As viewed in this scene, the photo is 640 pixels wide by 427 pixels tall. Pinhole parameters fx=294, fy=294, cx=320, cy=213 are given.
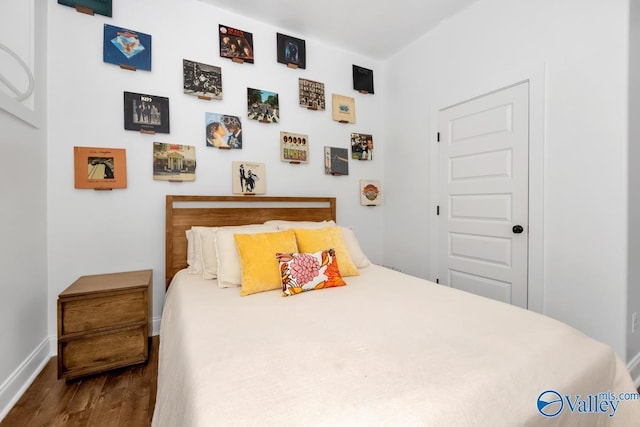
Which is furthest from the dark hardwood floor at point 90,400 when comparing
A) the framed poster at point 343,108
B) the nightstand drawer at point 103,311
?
the framed poster at point 343,108

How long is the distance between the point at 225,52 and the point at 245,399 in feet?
8.45

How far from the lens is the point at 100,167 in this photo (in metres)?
2.08

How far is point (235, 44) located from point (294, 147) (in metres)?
0.98

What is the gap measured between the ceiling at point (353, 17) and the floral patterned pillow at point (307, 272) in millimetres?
2050

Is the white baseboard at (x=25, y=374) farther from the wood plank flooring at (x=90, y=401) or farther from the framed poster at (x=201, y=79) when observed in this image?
the framed poster at (x=201, y=79)

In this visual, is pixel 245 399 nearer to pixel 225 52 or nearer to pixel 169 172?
pixel 169 172

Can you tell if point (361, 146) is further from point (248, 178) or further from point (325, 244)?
point (325, 244)

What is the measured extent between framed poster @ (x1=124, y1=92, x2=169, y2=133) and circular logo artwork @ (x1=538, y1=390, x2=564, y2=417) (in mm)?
2584

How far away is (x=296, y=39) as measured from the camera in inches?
109

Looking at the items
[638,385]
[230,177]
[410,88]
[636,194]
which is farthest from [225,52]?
[638,385]

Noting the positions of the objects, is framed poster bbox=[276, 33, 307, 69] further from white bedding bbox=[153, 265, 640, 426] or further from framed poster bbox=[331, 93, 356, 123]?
white bedding bbox=[153, 265, 640, 426]

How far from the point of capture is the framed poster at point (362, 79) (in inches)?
123

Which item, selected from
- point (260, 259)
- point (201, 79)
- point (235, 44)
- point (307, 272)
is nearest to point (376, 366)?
point (307, 272)

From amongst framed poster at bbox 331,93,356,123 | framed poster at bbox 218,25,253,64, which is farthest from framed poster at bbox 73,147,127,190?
framed poster at bbox 331,93,356,123
